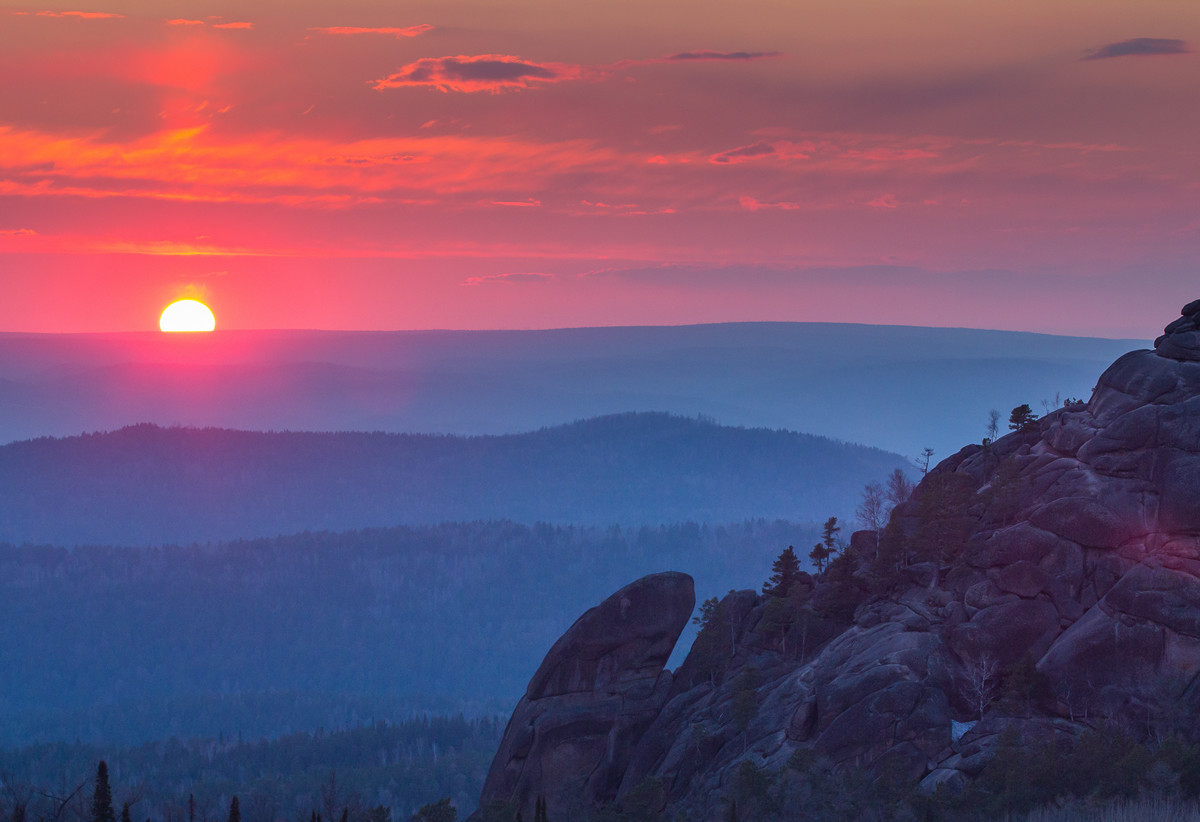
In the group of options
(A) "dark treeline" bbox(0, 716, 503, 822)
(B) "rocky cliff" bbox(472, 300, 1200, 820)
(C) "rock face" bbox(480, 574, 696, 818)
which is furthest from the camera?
(A) "dark treeline" bbox(0, 716, 503, 822)

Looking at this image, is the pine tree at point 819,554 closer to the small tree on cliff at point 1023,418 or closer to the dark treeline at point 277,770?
the small tree on cliff at point 1023,418

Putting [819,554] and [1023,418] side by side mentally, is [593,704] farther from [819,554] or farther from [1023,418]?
[1023,418]

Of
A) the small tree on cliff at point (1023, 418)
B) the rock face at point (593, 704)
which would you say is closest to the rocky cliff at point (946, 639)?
the rock face at point (593, 704)

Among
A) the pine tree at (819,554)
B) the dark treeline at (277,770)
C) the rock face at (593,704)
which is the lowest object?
the dark treeline at (277,770)

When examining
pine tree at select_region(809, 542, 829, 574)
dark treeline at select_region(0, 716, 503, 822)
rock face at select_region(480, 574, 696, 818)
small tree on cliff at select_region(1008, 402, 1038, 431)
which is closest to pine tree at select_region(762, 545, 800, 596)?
pine tree at select_region(809, 542, 829, 574)

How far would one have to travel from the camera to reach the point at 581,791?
62875 mm

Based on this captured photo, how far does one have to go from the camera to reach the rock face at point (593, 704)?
6341 cm

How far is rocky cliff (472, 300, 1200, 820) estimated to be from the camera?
46.5 m

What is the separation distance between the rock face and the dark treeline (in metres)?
53.9

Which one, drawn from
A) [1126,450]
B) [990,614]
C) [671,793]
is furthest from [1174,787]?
[671,793]

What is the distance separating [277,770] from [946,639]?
131655 millimetres

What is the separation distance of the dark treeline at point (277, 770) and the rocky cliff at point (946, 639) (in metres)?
58.0

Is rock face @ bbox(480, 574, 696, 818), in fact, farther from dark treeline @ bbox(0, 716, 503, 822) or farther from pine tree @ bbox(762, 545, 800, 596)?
dark treeline @ bbox(0, 716, 503, 822)

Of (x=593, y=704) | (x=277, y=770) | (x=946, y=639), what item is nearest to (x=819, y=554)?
(x=593, y=704)
